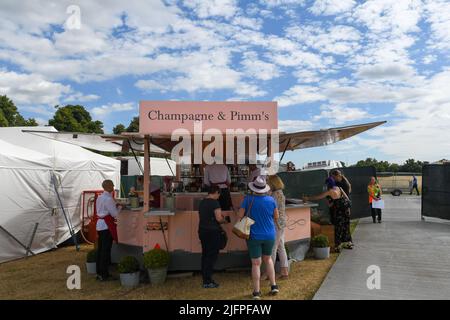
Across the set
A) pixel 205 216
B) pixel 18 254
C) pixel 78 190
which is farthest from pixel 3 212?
pixel 205 216

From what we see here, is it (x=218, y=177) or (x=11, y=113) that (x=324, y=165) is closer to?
(x=218, y=177)

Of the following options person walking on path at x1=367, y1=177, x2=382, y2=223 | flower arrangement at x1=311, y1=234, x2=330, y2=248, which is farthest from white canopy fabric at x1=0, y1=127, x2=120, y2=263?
person walking on path at x1=367, y1=177, x2=382, y2=223

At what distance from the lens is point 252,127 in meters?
6.67

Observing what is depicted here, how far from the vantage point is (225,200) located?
7.34 meters

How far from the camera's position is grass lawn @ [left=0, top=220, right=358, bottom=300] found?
5836 millimetres

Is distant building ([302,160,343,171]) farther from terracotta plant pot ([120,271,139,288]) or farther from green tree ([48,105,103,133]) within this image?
green tree ([48,105,103,133])

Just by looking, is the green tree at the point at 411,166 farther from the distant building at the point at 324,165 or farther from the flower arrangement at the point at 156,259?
the flower arrangement at the point at 156,259

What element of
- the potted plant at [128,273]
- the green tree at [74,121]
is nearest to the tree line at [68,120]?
the green tree at [74,121]

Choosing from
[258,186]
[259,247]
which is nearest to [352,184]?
[258,186]

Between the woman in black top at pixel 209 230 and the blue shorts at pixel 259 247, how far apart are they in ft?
2.34

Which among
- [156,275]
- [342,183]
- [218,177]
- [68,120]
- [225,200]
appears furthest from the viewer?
[68,120]

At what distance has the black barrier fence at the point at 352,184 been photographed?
13.5 meters

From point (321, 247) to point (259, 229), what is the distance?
315 centimetres
